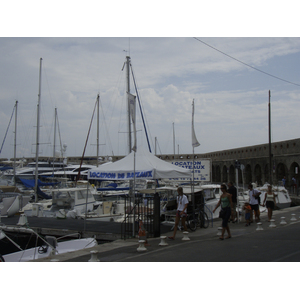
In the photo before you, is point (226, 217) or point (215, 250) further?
point (226, 217)

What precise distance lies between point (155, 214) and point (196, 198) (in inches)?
187

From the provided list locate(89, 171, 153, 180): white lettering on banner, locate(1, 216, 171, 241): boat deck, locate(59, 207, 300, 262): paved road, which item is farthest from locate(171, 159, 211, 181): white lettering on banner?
locate(59, 207, 300, 262): paved road

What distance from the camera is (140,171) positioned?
11172 mm

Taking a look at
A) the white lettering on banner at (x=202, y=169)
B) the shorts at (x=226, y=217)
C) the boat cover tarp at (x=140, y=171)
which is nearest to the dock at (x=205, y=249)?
the shorts at (x=226, y=217)

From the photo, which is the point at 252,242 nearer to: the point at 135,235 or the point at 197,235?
the point at 197,235

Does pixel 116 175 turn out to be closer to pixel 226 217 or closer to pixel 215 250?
pixel 226 217

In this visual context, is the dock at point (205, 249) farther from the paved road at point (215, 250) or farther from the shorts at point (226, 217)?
the shorts at point (226, 217)

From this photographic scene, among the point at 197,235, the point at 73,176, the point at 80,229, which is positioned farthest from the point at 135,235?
the point at 73,176

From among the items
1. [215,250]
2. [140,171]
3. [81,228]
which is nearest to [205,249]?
[215,250]

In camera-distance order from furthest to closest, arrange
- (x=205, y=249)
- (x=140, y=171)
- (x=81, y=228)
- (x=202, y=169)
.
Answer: (x=202, y=169) → (x=81, y=228) → (x=140, y=171) → (x=205, y=249)

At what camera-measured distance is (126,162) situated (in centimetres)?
1215

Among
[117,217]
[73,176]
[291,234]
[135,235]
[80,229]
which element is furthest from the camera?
[73,176]

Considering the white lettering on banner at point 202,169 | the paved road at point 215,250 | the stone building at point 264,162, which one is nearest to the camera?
the paved road at point 215,250

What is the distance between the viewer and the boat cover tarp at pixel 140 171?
438 inches
